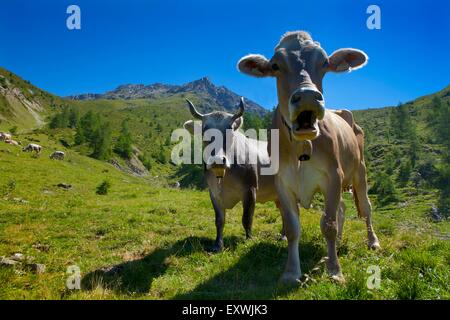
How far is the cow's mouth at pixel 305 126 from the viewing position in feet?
16.7

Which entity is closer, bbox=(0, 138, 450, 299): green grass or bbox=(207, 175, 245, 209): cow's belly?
bbox=(0, 138, 450, 299): green grass

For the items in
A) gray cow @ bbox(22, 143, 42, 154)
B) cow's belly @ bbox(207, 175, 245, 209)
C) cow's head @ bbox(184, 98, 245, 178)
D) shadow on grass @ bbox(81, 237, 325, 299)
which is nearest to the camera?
shadow on grass @ bbox(81, 237, 325, 299)

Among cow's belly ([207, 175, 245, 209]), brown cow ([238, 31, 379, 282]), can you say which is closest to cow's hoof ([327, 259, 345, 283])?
brown cow ([238, 31, 379, 282])

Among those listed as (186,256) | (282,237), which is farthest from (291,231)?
(282,237)

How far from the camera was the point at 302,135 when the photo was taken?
5102 millimetres

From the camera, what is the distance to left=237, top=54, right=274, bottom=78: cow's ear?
21.3ft

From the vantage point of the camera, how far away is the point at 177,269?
7.31 meters

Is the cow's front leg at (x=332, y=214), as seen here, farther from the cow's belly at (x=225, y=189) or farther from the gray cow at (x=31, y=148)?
the gray cow at (x=31, y=148)

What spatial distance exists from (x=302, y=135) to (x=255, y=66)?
85.7 inches

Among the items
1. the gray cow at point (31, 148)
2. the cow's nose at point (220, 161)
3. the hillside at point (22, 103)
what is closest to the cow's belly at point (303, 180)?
the cow's nose at point (220, 161)

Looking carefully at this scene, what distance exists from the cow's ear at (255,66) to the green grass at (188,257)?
3.52 metres

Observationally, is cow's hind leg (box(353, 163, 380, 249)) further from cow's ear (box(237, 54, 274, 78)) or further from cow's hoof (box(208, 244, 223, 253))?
cow's ear (box(237, 54, 274, 78))

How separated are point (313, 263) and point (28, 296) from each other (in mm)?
4940

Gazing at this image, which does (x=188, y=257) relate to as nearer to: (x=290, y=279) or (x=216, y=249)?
(x=216, y=249)
